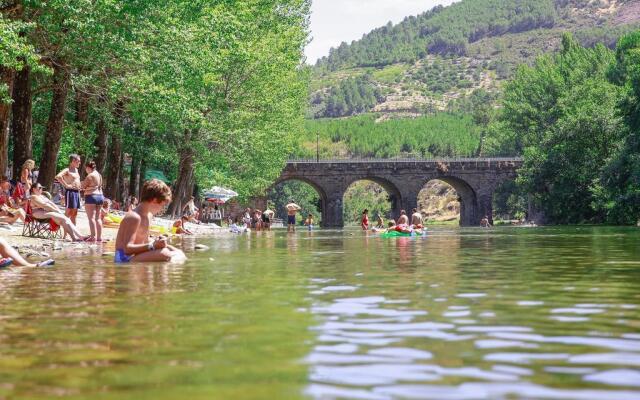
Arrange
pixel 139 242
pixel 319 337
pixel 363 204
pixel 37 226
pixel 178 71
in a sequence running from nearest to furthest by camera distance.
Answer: pixel 319 337, pixel 139 242, pixel 37 226, pixel 178 71, pixel 363 204

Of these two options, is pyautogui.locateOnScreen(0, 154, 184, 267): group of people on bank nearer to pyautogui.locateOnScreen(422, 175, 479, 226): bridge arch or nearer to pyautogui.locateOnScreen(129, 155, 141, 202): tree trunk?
pyautogui.locateOnScreen(129, 155, 141, 202): tree trunk

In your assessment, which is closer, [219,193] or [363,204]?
Result: [219,193]

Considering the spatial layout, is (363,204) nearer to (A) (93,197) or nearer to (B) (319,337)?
(A) (93,197)

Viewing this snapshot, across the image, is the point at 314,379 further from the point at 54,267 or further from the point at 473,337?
the point at 54,267

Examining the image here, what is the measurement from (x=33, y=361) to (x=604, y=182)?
139 feet

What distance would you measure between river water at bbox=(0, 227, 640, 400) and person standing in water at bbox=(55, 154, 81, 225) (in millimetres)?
7744

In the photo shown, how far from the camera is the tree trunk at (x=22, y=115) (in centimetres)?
2225

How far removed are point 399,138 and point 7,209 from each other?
13370cm

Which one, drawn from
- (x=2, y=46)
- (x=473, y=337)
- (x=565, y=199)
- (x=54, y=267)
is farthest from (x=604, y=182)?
(x=473, y=337)

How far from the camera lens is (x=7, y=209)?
1909 centimetres

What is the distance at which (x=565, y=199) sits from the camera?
59438 millimetres

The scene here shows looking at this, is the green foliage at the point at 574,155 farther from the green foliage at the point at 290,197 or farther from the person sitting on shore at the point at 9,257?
the green foliage at the point at 290,197

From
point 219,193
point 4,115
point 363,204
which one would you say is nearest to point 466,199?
point 219,193

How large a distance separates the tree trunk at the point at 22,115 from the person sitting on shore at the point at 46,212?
5.36m
